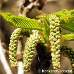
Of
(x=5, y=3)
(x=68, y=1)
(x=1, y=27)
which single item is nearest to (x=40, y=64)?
(x=1, y=27)

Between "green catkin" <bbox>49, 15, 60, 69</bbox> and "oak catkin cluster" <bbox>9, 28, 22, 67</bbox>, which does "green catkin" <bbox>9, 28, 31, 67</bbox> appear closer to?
"oak catkin cluster" <bbox>9, 28, 22, 67</bbox>

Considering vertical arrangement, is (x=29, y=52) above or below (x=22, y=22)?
below

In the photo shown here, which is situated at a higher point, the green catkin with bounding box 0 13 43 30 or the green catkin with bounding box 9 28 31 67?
the green catkin with bounding box 0 13 43 30

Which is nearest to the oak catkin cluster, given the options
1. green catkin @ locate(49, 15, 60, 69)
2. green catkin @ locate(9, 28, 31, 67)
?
green catkin @ locate(9, 28, 31, 67)

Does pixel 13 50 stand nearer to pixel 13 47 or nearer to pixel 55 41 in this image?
pixel 13 47

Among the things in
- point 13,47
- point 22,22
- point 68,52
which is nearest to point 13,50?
point 13,47

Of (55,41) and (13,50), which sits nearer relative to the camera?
(55,41)

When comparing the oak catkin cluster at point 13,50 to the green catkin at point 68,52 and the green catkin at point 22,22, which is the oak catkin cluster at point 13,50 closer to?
the green catkin at point 22,22

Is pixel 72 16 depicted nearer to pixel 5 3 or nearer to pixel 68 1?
pixel 5 3

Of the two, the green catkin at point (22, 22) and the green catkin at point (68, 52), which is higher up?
the green catkin at point (22, 22)

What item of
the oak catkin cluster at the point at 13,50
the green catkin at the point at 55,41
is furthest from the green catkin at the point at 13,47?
the green catkin at the point at 55,41

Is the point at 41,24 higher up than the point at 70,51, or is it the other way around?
the point at 41,24
